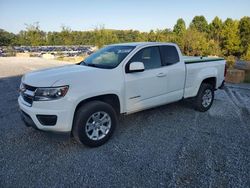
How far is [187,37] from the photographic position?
26.7 m

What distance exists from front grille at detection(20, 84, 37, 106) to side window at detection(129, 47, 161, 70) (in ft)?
5.99

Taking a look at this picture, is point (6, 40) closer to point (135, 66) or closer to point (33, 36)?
point (33, 36)

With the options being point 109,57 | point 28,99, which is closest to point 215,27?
point 109,57

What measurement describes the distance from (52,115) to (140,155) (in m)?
1.51

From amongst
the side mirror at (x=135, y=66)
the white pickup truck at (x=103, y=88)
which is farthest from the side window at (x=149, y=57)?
the side mirror at (x=135, y=66)

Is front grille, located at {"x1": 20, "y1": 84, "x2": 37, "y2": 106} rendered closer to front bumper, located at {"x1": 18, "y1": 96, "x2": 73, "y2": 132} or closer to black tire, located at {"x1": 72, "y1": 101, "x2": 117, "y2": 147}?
front bumper, located at {"x1": 18, "y1": 96, "x2": 73, "y2": 132}

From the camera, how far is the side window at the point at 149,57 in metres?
4.53

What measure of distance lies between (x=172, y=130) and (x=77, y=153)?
79.4 inches

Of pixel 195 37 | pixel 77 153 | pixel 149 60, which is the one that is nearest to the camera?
pixel 77 153

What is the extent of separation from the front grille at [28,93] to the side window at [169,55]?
267cm

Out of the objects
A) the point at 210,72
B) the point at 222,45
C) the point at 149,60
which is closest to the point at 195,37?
the point at 222,45

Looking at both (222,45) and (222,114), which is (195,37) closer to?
(222,45)

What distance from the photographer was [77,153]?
12.6 feet

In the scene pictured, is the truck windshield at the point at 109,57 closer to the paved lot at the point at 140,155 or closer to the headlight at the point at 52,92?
the headlight at the point at 52,92
